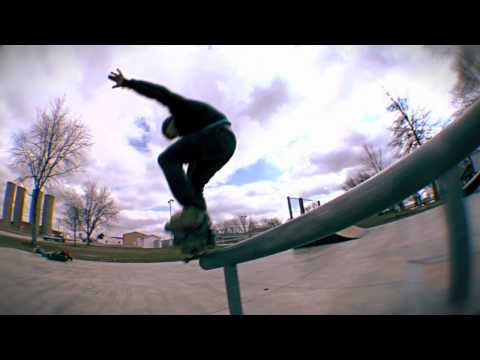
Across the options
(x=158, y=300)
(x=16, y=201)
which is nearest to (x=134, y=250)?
(x=16, y=201)

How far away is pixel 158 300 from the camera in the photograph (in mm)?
1945

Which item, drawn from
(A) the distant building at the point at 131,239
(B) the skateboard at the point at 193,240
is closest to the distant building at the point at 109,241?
(A) the distant building at the point at 131,239

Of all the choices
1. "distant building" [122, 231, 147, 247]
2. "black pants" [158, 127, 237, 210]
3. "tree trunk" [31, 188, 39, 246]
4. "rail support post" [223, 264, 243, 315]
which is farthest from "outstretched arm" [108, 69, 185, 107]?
"distant building" [122, 231, 147, 247]

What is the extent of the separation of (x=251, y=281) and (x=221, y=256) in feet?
4.81

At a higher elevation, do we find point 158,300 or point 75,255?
point 75,255

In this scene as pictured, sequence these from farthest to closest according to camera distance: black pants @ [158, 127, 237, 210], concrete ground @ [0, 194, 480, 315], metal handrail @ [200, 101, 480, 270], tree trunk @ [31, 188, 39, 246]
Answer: tree trunk @ [31, 188, 39, 246] → black pants @ [158, 127, 237, 210] → concrete ground @ [0, 194, 480, 315] → metal handrail @ [200, 101, 480, 270]

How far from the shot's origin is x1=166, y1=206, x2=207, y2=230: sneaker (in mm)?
1140

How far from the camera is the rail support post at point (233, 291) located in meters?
1.29

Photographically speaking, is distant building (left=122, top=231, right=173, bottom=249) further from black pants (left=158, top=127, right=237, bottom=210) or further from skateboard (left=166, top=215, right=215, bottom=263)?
black pants (left=158, top=127, right=237, bottom=210)

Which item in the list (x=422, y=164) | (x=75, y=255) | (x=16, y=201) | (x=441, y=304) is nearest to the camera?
(x=422, y=164)
